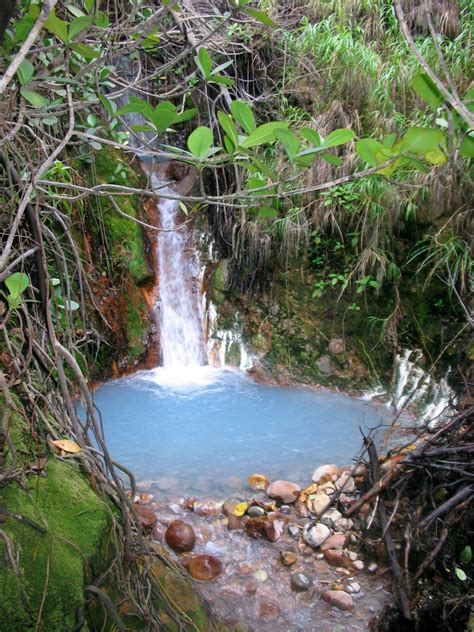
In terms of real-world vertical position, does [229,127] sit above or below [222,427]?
above

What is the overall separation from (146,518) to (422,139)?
2274 millimetres

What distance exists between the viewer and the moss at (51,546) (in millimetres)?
1146

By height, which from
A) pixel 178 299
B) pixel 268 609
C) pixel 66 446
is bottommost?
pixel 268 609

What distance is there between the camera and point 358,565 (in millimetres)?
2227

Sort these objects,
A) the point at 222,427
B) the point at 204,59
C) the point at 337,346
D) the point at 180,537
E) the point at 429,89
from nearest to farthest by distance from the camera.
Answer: the point at 429,89, the point at 204,59, the point at 180,537, the point at 222,427, the point at 337,346

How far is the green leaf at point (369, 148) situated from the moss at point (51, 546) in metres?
1.23

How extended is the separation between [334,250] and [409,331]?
1.02 meters

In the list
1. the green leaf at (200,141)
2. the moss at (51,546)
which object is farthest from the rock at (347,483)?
the green leaf at (200,141)

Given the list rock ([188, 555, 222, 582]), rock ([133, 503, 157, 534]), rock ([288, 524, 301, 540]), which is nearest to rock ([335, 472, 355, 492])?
rock ([288, 524, 301, 540])

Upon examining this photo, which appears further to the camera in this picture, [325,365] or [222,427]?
[325,365]

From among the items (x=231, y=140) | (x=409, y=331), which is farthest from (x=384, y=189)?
(x=231, y=140)

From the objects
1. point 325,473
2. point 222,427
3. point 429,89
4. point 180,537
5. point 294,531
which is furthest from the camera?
point 222,427

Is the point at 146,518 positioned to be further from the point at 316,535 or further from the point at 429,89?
the point at 429,89

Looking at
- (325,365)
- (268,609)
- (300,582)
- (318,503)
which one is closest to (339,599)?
(300,582)
